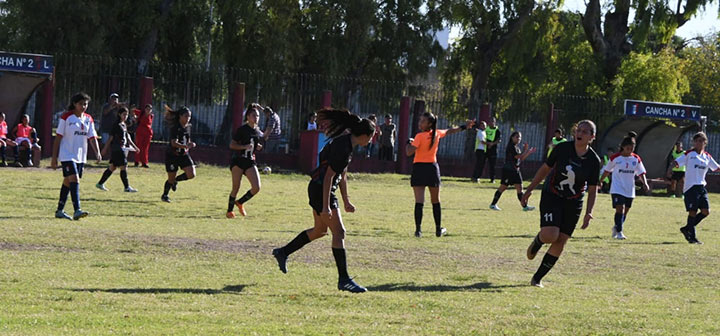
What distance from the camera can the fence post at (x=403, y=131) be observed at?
104ft

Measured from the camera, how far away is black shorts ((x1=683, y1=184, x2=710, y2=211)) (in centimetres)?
1675

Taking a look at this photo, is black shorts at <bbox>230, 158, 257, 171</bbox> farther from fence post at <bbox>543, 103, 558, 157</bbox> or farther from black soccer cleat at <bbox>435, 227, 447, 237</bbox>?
fence post at <bbox>543, 103, 558, 157</bbox>

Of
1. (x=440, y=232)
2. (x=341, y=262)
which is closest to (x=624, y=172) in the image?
(x=440, y=232)

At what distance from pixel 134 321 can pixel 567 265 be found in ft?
21.4

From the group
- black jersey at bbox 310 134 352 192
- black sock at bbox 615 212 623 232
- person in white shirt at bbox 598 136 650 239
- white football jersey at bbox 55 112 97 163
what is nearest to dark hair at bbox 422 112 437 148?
person in white shirt at bbox 598 136 650 239

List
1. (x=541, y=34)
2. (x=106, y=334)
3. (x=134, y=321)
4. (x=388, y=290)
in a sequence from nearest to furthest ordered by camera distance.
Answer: (x=106, y=334), (x=134, y=321), (x=388, y=290), (x=541, y=34)

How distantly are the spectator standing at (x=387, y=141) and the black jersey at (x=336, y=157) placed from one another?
22149 mm

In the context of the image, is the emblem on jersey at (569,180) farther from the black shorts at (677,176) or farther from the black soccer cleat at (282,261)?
the black shorts at (677,176)

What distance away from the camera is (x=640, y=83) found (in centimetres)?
4075

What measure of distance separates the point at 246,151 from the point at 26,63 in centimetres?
1166

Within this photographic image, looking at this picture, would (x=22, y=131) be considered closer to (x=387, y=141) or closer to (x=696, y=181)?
(x=387, y=141)

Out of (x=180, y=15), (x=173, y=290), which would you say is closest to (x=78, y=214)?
(x=173, y=290)

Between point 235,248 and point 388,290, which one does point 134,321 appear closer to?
point 388,290

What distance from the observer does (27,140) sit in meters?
A: 25.6
